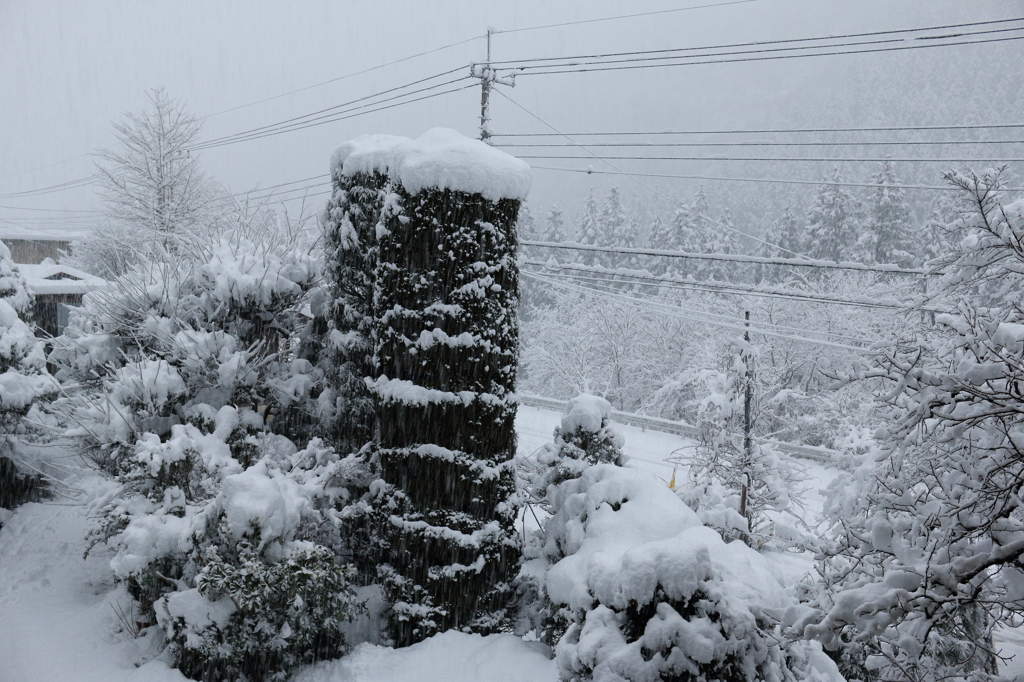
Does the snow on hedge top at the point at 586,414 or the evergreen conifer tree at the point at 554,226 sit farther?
the evergreen conifer tree at the point at 554,226

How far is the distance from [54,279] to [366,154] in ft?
62.9

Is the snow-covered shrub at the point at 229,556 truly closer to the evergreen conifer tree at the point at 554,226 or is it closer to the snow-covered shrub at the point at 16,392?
the snow-covered shrub at the point at 16,392

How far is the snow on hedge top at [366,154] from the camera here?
6.27m

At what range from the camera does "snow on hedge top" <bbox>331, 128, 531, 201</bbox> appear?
5910mm

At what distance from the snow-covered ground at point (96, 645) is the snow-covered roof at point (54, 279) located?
10.2 m

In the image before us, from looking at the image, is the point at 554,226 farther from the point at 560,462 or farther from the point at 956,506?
the point at 956,506

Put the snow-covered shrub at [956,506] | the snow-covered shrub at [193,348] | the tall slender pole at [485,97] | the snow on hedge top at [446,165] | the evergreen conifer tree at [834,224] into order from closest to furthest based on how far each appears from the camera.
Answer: the snow-covered shrub at [956,506], the snow on hedge top at [446,165], the snow-covered shrub at [193,348], the tall slender pole at [485,97], the evergreen conifer tree at [834,224]

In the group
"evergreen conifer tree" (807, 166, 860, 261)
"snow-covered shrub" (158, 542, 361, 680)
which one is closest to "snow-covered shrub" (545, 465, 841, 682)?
"snow-covered shrub" (158, 542, 361, 680)

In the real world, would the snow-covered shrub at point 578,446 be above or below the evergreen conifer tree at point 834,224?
below

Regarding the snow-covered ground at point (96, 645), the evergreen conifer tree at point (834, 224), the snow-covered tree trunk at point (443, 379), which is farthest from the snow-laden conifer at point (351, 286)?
the evergreen conifer tree at point (834, 224)

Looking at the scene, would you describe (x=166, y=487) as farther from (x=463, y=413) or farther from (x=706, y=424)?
(x=706, y=424)

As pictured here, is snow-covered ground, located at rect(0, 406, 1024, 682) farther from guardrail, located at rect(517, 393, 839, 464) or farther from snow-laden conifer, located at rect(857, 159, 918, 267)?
snow-laden conifer, located at rect(857, 159, 918, 267)

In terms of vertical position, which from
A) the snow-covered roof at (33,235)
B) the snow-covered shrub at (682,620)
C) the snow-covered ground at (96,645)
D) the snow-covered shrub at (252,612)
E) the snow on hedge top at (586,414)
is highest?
Result: the snow-covered roof at (33,235)

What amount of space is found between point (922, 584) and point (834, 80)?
81903mm
